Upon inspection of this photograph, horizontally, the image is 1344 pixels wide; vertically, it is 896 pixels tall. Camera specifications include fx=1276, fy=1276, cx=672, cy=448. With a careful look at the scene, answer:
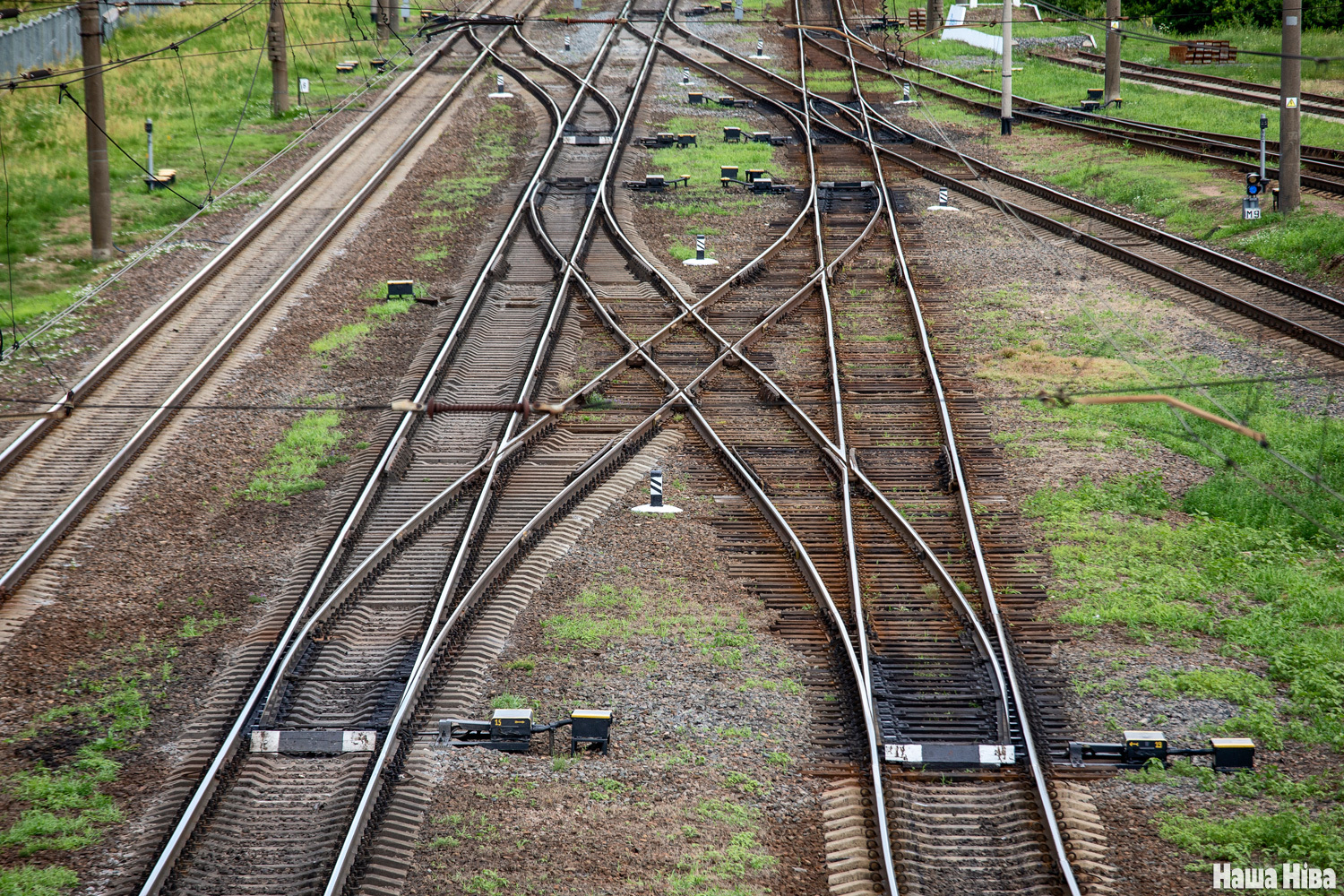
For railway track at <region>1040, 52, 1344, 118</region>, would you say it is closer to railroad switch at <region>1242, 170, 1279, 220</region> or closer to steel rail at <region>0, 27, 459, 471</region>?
railroad switch at <region>1242, 170, 1279, 220</region>

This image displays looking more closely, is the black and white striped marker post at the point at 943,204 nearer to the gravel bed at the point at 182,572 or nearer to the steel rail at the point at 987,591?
the steel rail at the point at 987,591

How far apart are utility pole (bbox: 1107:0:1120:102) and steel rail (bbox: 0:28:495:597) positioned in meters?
19.5

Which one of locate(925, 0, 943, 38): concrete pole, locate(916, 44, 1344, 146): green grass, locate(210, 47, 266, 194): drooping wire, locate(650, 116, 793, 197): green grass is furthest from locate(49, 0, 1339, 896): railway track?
locate(925, 0, 943, 38): concrete pole

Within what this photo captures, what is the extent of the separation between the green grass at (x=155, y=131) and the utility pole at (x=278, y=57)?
487mm

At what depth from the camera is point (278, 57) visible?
3584 cm

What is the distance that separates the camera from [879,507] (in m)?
15.0

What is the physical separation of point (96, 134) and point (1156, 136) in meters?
24.9

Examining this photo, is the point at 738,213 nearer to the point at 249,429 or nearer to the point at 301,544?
the point at 249,429

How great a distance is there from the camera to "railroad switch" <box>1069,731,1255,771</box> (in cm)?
1041

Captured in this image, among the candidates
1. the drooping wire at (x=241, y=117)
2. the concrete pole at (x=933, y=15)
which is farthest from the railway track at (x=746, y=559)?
the concrete pole at (x=933, y=15)

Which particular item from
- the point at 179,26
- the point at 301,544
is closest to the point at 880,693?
the point at 301,544

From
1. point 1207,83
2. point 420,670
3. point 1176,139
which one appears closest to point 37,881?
point 420,670

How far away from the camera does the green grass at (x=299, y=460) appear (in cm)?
1617

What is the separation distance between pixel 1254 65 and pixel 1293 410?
31.2 metres
